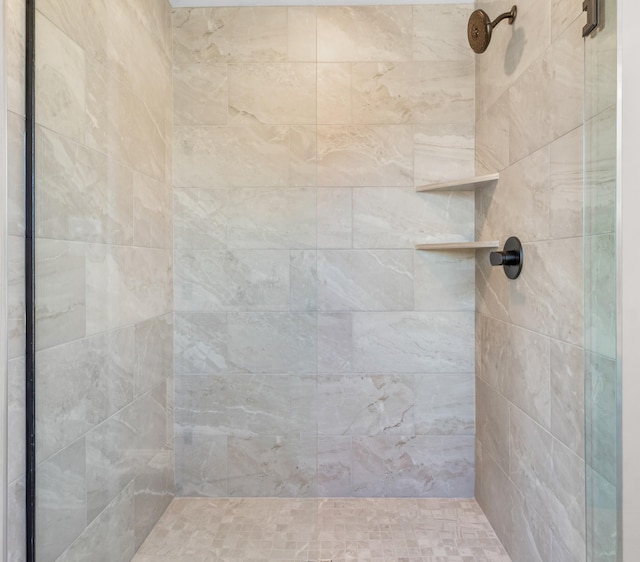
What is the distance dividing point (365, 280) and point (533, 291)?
1.39ft

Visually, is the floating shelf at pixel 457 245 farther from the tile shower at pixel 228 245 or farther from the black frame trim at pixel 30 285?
the black frame trim at pixel 30 285

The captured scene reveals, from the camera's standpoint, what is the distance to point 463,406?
122 cm

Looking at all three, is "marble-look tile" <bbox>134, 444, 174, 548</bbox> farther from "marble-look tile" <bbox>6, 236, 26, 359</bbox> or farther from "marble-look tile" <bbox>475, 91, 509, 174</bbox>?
"marble-look tile" <bbox>475, 91, 509, 174</bbox>

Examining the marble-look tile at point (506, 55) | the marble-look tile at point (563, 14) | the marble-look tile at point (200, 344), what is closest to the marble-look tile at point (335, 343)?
the marble-look tile at point (200, 344)

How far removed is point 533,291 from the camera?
1068mm

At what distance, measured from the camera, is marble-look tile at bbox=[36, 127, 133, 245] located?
33.8 inches

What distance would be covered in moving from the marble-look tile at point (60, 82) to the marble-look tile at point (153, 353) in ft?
1.40

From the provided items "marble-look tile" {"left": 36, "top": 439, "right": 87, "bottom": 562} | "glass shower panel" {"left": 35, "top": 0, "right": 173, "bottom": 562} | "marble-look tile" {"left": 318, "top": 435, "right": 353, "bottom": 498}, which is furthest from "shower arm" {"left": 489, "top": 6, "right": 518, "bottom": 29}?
"marble-look tile" {"left": 36, "top": 439, "right": 87, "bottom": 562}

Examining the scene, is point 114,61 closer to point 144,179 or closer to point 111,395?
point 144,179

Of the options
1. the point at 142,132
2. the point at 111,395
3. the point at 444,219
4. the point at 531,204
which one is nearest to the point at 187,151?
the point at 142,132

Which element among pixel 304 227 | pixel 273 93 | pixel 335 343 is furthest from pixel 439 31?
pixel 335 343

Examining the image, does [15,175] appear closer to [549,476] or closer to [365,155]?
[365,155]

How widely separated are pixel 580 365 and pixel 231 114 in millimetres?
915

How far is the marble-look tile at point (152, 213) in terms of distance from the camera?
92cm
